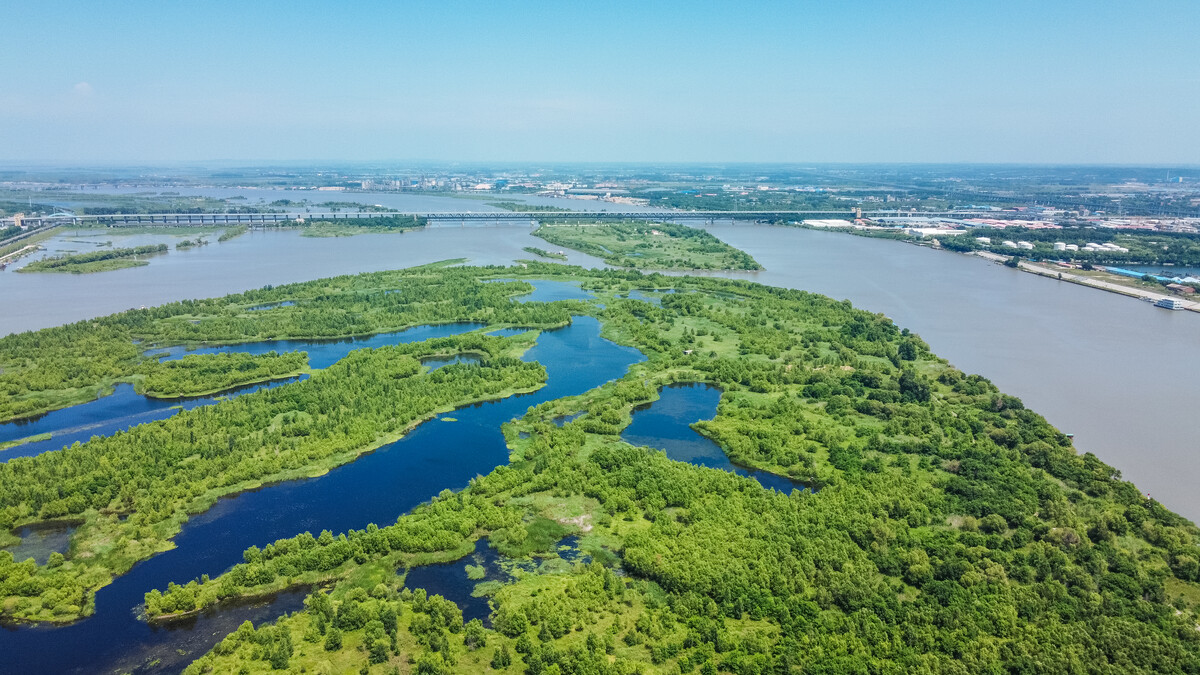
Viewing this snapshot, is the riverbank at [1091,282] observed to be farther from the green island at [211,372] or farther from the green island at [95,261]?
the green island at [95,261]

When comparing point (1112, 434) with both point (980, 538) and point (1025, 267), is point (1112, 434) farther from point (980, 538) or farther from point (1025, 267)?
point (1025, 267)

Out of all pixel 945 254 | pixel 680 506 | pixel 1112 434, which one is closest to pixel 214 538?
pixel 680 506

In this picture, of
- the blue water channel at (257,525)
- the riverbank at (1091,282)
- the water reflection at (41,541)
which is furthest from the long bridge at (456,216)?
the water reflection at (41,541)

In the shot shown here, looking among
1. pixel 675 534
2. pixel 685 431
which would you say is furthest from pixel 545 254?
pixel 675 534

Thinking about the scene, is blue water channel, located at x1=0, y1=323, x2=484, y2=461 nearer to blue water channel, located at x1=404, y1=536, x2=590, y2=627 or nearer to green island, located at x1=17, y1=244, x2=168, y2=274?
blue water channel, located at x1=404, y1=536, x2=590, y2=627

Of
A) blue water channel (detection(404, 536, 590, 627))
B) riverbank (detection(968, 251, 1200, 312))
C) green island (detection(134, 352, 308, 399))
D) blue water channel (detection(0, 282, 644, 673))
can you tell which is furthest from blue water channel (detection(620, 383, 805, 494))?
riverbank (detection(968, 251, 1200, 312))

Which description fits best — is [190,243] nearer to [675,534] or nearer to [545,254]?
[545,254]
